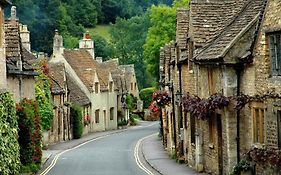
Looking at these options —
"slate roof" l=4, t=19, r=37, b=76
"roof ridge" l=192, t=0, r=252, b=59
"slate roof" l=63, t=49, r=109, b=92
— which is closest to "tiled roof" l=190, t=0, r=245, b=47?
"roof ridge" l=192, t=0, r=252, b=59

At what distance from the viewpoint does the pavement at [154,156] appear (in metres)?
32.8

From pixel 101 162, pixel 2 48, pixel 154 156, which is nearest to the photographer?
pixel 2 48

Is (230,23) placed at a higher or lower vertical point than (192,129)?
higher

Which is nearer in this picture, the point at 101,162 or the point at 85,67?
the point at 101,162

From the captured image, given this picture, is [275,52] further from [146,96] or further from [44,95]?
[146,96]

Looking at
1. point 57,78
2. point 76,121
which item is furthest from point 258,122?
point 76,121

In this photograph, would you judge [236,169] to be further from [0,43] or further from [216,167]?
[0,43]

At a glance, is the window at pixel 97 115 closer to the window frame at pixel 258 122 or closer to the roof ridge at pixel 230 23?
the roof ridge at pixel 230 23

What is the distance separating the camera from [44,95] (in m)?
51.6

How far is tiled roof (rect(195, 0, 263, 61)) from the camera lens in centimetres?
2603

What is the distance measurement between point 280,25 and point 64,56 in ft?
175

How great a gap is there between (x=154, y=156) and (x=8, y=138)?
16473mm

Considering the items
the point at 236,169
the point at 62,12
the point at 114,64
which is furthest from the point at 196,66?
the point at 62,12

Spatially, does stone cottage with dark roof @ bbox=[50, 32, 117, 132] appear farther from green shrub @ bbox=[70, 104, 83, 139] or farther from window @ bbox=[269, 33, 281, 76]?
window @ bbox=[269, 33, 281, 76]
